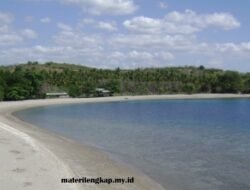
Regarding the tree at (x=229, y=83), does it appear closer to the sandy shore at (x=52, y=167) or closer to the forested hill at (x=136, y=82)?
the forested hill at (x=136, y=82)

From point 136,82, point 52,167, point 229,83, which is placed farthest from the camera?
point 229,83

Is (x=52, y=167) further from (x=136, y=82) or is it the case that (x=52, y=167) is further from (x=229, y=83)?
(x=229, y=83)

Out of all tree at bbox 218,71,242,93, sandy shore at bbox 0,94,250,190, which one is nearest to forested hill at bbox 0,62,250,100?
tree at bbox 218,71,242,93

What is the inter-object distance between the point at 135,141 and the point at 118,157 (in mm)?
7769

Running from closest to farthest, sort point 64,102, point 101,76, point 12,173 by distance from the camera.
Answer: point 12,173, point 64,102, point 101,76

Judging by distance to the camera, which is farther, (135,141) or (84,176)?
(135,141)

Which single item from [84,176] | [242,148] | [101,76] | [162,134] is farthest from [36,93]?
[84,176]

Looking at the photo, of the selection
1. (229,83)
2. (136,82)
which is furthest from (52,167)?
(229,83)

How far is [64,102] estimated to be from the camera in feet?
333

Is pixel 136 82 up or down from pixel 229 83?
up

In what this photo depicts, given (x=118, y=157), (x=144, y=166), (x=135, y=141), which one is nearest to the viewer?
(x=144, y=166)

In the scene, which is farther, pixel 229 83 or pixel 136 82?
pixel 229 83

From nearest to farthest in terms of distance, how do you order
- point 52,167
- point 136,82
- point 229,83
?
point 52,167
point 136,82
point 229,83

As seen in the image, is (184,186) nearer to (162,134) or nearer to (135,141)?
(135,141)
